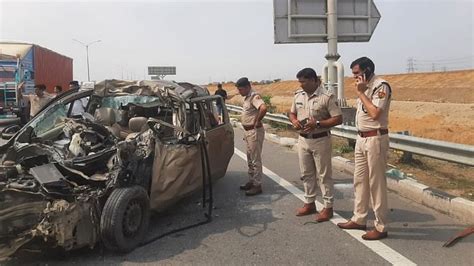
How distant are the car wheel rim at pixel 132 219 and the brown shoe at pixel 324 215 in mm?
2101

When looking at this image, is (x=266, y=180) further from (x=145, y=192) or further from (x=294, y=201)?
(x=145, y=192)

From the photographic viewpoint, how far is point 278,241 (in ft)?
16.9

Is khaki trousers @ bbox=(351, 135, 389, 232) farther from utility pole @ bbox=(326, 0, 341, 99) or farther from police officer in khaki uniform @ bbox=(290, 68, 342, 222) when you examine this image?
utility pole @ bbox=(326, 0, 341, 99)

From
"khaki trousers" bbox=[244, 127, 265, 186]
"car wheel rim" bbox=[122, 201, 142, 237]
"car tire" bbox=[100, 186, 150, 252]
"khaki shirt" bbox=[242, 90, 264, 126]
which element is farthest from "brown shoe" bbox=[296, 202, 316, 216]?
"car wheel rim" bbox=[122, 201, 142, 237]

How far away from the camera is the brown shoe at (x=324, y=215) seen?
19.2ft

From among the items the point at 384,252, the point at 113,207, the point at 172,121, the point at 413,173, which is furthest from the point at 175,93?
the point at 413,173

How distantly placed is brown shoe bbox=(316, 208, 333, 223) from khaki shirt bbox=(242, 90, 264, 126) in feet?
6.71

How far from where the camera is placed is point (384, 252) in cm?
475

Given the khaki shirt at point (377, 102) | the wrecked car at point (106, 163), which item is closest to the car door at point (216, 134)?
the wrecked car at point (106, 163)

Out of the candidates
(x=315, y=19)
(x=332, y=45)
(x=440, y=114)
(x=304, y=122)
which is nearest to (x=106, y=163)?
(x=304, y=122)

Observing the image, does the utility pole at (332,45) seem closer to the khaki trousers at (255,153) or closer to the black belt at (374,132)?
the khaki trousers at (255,153)

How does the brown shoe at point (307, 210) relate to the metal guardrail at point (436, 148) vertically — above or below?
below

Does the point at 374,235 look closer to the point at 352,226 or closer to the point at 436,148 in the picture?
the point at 352,226

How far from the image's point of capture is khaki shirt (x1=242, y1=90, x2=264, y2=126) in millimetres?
7389
